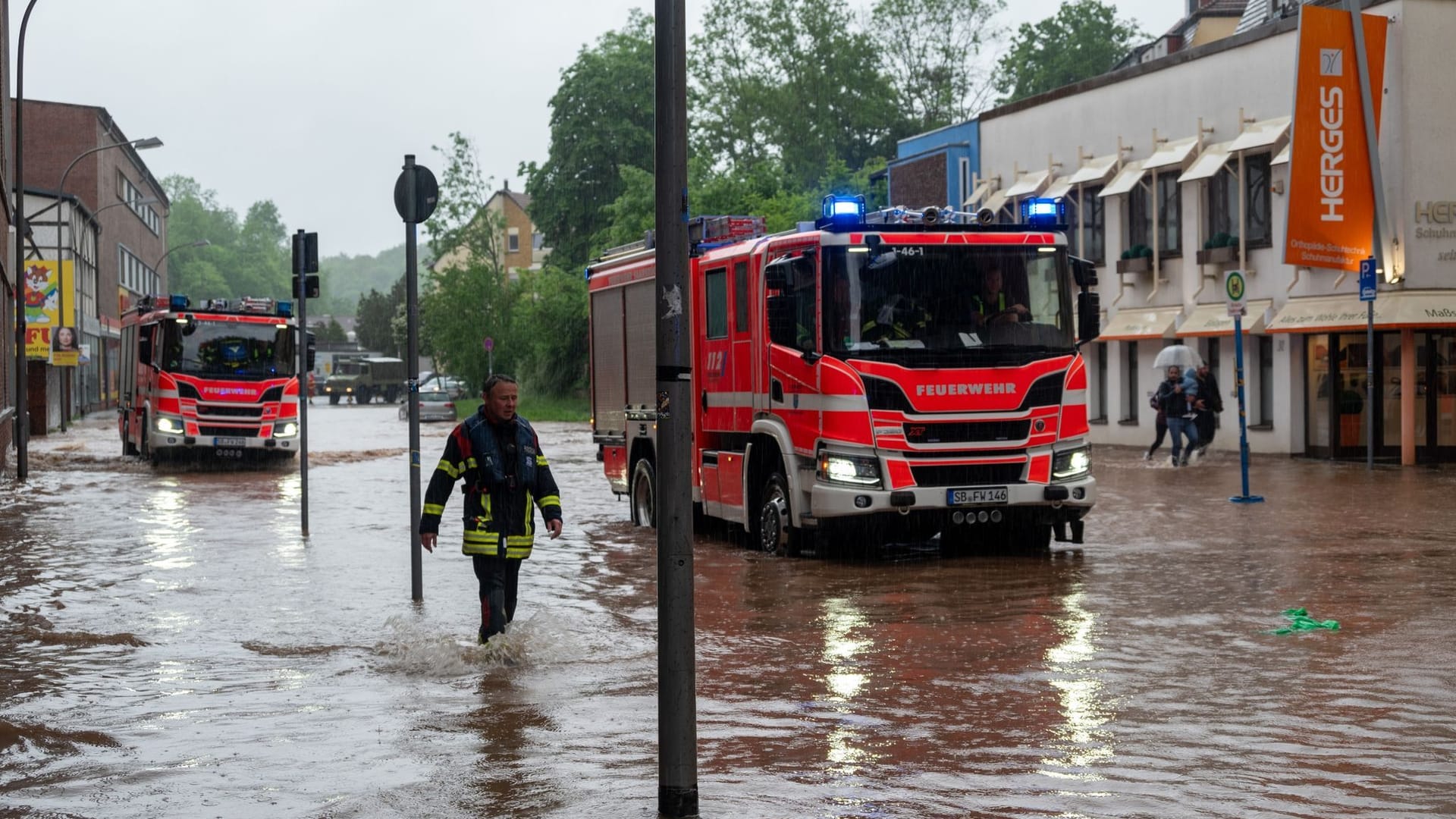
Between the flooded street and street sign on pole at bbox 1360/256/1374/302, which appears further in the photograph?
street sign on pole at bbox 1360/256/1374/302

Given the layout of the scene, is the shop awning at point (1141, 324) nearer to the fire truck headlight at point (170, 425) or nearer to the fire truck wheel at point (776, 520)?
the fire truck headlight at point (170, 425)

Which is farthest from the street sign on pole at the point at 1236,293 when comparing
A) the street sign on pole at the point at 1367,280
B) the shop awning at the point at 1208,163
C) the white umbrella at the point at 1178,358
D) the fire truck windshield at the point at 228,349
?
the fire truck windshield at the point at 228,349

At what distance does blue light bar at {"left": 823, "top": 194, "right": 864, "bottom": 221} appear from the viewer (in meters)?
14.7

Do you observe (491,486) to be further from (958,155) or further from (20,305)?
(958,155)

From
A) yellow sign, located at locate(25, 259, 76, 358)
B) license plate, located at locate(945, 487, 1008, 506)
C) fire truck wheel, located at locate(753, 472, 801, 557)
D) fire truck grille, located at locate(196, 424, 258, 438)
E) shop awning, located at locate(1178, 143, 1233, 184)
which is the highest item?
shop awning, located at locate(1178, 143, 1233, 184)

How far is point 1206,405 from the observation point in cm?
2931

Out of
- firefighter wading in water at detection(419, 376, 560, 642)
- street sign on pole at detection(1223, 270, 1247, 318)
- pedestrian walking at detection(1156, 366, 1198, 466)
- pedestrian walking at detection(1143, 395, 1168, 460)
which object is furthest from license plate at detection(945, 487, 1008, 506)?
pedestrian walking at detection(1143, 395, 1168, 460)

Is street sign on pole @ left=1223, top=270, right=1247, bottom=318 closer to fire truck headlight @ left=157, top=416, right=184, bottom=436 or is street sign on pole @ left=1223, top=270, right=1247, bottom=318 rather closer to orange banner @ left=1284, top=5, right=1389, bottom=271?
orange banner @ left=1284, top=5, right=1389, bottom=271

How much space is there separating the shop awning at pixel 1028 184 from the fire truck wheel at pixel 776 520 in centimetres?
2693

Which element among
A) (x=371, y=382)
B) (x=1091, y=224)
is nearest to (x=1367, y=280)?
(x=1091, y=224)

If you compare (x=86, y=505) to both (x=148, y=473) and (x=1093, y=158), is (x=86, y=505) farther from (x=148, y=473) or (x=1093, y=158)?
(x=1093, y=158)

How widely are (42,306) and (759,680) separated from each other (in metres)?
44.9

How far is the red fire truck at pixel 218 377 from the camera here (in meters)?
30.6

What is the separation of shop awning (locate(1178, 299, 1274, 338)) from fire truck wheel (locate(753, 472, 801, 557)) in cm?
1837
